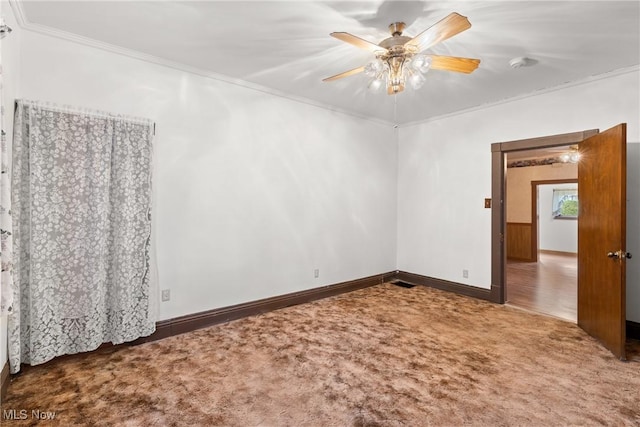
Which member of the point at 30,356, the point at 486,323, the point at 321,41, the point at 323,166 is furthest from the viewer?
the point at 323,166

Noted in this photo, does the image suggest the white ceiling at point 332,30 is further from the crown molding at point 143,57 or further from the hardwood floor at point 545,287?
the hardwood floor at point 545,287

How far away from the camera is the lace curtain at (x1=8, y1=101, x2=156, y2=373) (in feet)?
7.94

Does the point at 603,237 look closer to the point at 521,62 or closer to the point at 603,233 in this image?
the point at 603,233

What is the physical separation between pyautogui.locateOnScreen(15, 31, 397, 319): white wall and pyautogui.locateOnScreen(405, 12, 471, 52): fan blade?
2.15m

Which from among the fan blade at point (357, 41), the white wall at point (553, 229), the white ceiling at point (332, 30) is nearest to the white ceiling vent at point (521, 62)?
the white ceiling at point (332, 30)

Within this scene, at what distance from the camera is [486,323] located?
3.52 m

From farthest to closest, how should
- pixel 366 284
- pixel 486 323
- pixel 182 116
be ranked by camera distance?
1. pixel 366 284
2. pixel 486 323
3. pixel 182 116

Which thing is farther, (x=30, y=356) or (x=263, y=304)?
(x=263, y=304)

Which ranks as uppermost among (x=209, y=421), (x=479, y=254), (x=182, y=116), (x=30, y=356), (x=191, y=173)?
(x=182, y=116)

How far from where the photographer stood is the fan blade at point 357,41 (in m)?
2.03

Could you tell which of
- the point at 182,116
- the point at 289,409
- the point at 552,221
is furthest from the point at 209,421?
the point at 552,221

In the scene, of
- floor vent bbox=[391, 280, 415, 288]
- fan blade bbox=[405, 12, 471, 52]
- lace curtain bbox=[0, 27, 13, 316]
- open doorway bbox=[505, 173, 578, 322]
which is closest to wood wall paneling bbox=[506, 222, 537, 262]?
open doorway bbox=[505, 173, 578, 322]

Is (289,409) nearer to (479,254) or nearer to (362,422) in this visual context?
(362,422)

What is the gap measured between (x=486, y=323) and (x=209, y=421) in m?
2.98
